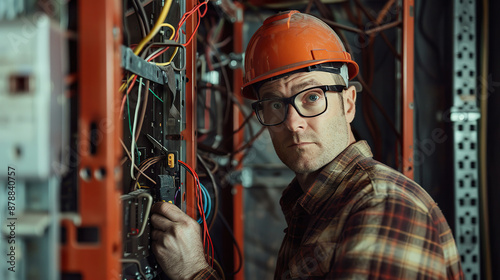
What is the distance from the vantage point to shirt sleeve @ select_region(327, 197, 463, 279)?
70 cm

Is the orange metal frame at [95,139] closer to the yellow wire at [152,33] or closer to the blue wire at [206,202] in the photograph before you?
the yellow wire at [152,33]

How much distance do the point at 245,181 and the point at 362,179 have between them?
3.28 feet

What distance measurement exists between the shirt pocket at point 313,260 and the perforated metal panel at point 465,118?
0.95 meters

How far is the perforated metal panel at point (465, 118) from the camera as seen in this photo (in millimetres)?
1494

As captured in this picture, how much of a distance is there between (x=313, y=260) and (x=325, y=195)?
22 centimetres

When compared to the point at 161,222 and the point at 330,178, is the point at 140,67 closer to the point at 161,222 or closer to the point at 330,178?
the point at 161,222

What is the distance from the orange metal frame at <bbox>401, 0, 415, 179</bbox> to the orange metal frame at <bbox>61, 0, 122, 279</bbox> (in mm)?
1231

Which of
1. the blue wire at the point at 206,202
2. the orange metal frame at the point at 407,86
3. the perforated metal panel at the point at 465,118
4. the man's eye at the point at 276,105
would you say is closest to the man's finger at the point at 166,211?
the blue wire at the point at 206,202

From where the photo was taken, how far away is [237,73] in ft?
5.57

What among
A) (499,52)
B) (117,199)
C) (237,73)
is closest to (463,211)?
(499,52)

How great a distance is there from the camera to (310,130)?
1018 mm

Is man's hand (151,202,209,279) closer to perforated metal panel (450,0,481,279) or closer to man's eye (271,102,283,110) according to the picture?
man's eye (271,102,283,110)

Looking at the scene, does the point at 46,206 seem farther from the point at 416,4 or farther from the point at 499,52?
the point at 416,4

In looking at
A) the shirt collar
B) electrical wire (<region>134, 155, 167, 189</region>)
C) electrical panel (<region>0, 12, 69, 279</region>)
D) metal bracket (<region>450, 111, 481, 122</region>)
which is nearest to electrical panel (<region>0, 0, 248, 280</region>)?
electrical panel (<region>0, 12, 69, 279</region>)
